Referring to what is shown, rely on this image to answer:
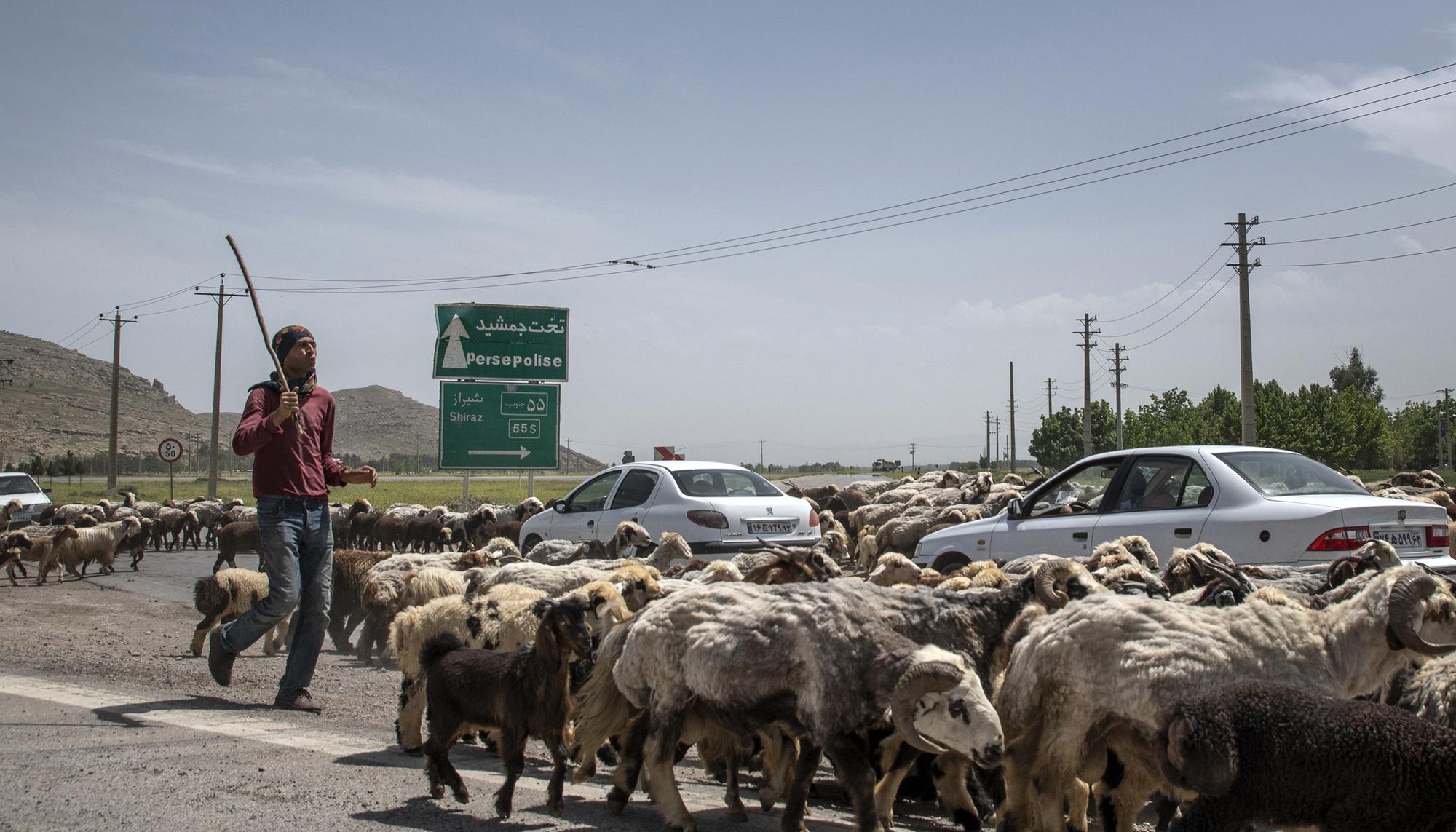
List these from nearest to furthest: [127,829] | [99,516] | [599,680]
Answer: [127,829] → [599,680] → [99,516]

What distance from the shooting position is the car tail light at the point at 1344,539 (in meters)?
8.09

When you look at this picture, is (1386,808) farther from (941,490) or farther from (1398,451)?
(1398,451)

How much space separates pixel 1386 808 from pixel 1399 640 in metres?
1.15

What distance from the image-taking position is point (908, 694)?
15.8 ft

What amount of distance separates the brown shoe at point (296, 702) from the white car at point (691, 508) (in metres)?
6.02

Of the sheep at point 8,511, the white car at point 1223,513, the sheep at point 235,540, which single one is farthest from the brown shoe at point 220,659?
the sheep at point 8,511

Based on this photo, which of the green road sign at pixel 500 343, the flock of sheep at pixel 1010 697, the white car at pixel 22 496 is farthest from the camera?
the white car at pixel 22 496

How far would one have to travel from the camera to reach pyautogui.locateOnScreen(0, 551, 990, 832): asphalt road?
5121 mm

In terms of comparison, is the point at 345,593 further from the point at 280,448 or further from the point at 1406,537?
the point at 1406,537

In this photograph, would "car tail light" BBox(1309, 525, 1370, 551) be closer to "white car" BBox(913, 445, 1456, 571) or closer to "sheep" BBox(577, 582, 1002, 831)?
Result: "white car" BBox(913, 445, 1456, 571)

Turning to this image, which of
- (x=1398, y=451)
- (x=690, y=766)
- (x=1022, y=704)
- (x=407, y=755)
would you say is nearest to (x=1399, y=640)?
(x=1022, y=704)

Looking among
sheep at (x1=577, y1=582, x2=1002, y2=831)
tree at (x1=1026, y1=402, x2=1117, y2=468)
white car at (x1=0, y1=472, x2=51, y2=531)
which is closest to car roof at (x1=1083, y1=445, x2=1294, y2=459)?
sheep at (x1=577, y1=582, x2=1002, y2=831)

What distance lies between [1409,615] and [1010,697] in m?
1.78

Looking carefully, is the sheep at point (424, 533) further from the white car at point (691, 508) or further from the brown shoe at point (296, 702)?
the brown shoe at point (296, 702)
